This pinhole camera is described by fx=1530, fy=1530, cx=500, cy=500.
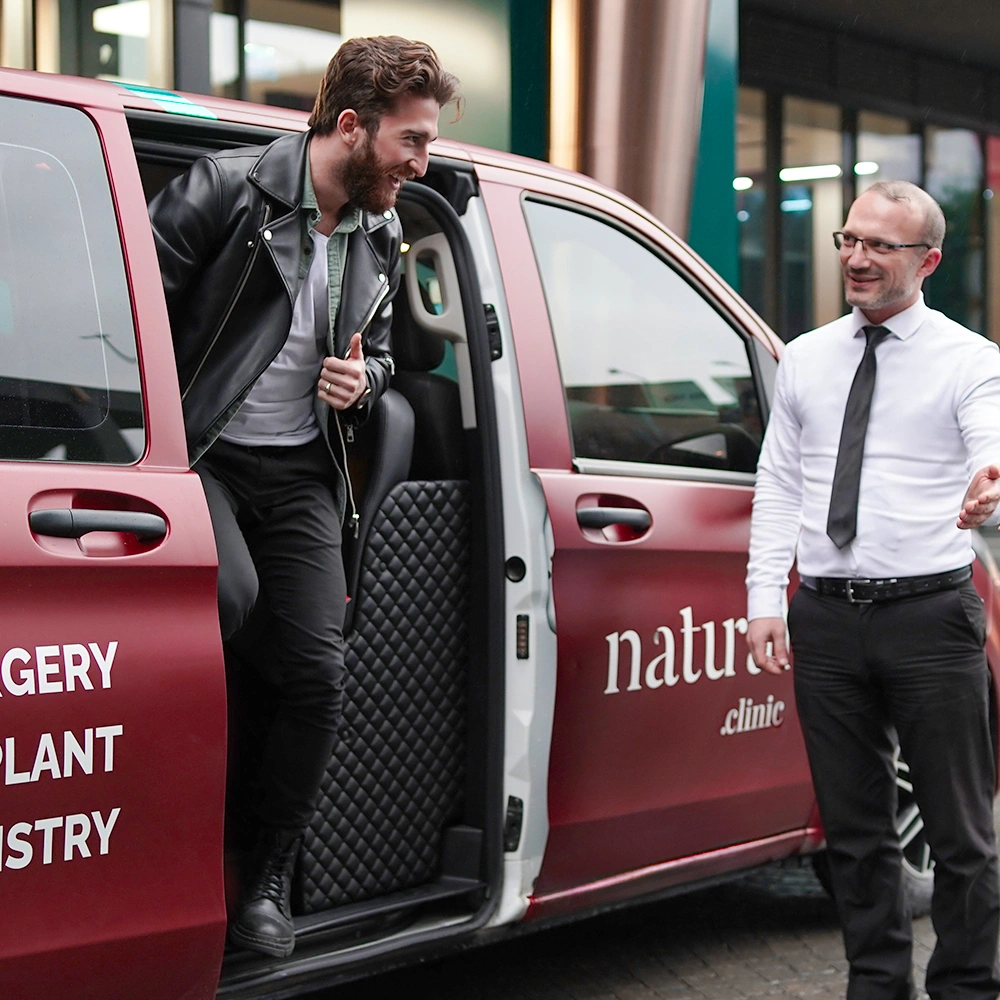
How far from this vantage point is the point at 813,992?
356cm

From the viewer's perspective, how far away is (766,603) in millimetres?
3188

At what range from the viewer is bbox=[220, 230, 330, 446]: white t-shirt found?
9.57 feet

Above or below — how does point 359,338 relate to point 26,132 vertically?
below

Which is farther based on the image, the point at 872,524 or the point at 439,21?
the point at 439,21

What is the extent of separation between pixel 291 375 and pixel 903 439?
3.95ft

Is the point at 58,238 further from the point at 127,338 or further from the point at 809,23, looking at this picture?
the point at 809,23

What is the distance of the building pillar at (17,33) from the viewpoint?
7.23m

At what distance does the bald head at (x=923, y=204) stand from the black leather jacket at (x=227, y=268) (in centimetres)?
114

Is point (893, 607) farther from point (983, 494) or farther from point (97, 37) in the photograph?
point (97, 37)

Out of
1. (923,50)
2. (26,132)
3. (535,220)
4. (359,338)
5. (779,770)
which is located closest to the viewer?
(26,132)

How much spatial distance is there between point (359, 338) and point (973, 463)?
1.17 metres

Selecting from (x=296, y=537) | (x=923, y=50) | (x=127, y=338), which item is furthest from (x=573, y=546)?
(x=923, y=50)

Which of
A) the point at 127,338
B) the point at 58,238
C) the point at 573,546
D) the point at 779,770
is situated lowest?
the point at 779,770

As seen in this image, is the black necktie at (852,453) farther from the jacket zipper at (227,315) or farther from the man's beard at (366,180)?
the jacket zipper at (227,315)
